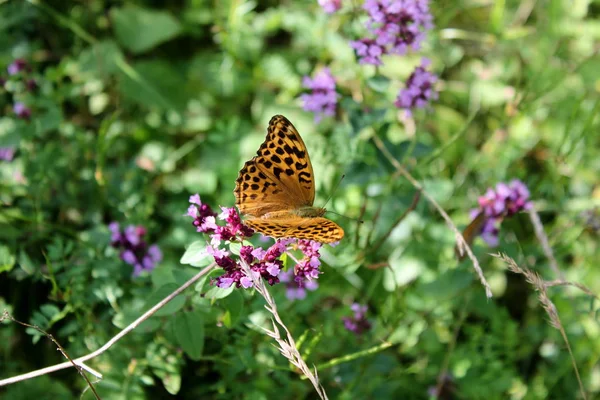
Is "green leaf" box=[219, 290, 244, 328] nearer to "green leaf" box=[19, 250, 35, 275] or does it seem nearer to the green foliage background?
the green foliage background

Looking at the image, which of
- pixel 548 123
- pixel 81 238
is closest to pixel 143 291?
pixel 81 238

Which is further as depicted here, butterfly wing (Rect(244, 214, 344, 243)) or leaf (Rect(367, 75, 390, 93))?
leaf (Rect(367, 75, 390, 93))

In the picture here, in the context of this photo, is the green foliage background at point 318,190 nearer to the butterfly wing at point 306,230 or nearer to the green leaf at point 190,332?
the green leaf at point 190,332

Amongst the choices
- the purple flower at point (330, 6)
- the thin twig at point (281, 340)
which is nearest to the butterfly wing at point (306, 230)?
the thin twig at point (281, 340)

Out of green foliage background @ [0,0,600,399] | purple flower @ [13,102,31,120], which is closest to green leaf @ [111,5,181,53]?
green foliage background @ [0,0,600,399]

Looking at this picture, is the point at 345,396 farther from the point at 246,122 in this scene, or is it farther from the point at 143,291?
the point at 246,122

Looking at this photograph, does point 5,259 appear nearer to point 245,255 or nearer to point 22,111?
point 22,111
